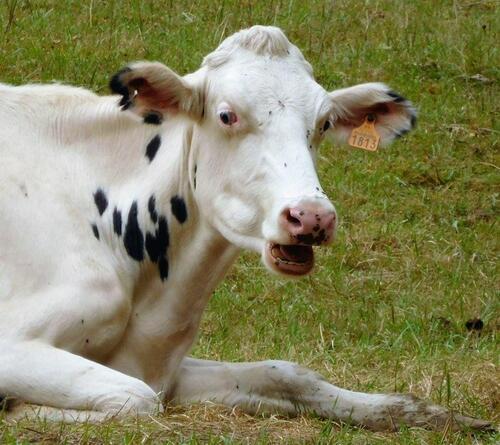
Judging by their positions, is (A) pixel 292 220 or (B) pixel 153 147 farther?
(B) pixel 153 147

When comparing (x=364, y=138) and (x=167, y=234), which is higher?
(x=364, y=138)

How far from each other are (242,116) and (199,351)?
2.28m

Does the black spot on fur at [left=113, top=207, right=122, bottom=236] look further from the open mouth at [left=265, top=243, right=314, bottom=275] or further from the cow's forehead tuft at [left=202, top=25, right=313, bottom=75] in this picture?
the open mouth at [left=265, top=243, right=314, bottom=275]

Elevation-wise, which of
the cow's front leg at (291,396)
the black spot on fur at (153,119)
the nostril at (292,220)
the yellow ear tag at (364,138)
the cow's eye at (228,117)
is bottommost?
the cow's front leg at (291,396)

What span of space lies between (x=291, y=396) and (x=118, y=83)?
1.91 meters

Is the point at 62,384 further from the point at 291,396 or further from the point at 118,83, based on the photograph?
the point at 118,83

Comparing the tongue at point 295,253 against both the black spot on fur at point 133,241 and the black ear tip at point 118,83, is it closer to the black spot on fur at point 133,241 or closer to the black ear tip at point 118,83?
the black spot on fur at point 133,241

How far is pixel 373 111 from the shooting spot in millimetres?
8688

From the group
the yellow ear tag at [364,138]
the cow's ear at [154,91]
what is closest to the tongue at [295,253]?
the cow's ear at [154,91]

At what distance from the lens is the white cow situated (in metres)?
7.75

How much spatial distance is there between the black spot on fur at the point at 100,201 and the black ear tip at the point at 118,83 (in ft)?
2.12

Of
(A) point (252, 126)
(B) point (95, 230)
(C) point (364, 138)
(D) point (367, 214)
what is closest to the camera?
(A) point (252, 126)

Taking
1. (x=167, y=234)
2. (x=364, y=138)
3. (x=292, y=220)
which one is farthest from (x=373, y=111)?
(x=292, y=220)

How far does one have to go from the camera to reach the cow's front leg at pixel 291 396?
809 cm
